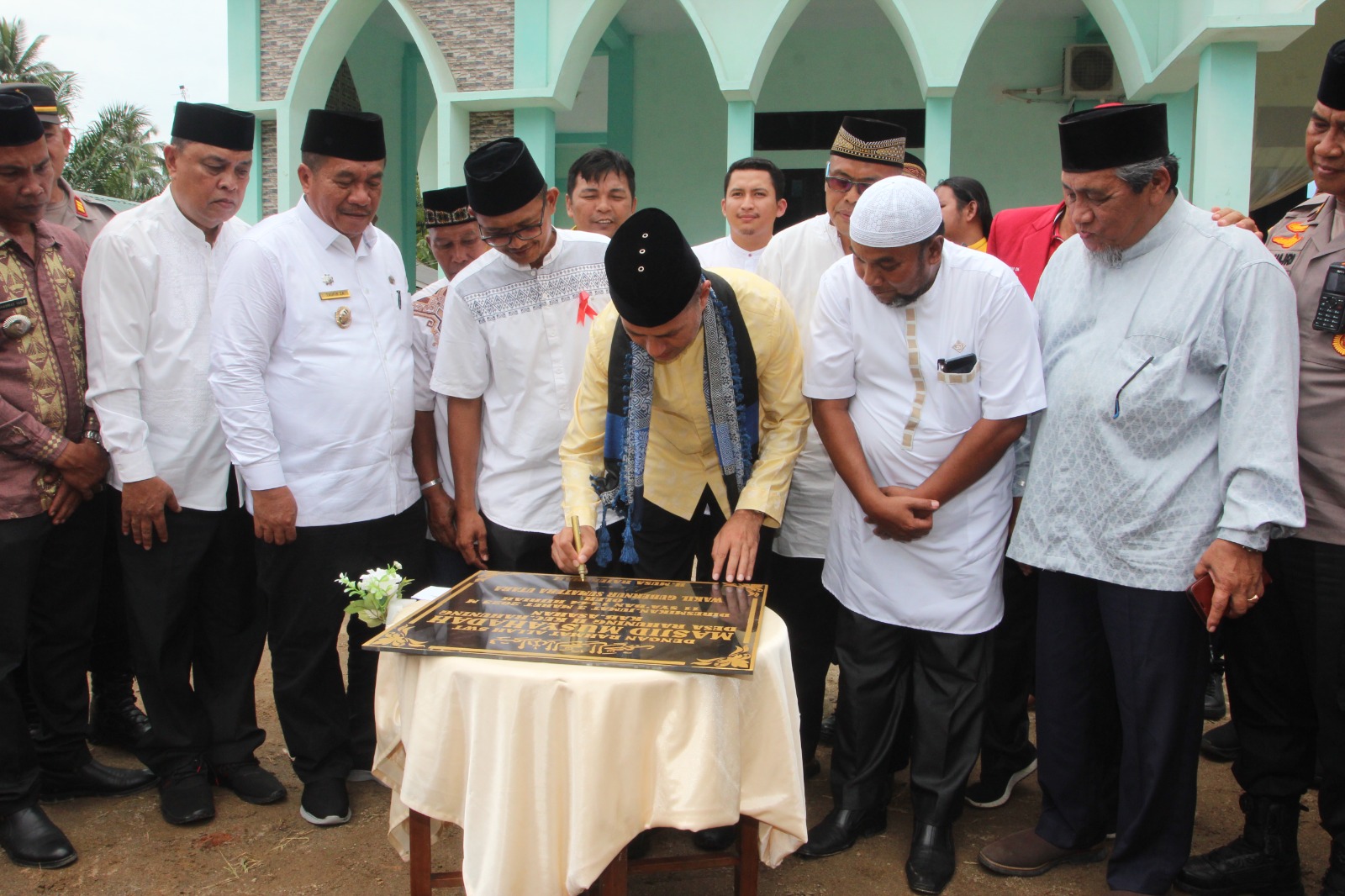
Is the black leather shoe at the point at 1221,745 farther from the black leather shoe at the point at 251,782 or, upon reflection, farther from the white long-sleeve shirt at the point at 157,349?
the white long-sleeve shirt at the point at 157,349

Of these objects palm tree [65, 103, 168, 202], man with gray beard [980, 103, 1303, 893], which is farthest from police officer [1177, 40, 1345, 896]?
palm tree [65, 103, 168, 202]

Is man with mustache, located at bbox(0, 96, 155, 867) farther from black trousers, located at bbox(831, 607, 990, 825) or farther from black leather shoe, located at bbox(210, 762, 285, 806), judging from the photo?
black trousers, located at bbox(831, 607, 990, 825)

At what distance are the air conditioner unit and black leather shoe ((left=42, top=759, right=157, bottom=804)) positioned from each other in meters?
11.4

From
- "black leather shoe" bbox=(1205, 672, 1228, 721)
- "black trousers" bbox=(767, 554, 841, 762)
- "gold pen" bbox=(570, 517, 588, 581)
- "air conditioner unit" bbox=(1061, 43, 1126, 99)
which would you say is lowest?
"black leather shoe" bbox=(1205, 672, 1228, 721)

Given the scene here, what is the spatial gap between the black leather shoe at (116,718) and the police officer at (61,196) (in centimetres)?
169

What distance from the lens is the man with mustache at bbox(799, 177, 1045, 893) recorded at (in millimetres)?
2725

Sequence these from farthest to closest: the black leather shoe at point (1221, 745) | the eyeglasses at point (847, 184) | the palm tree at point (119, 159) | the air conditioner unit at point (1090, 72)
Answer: the palm tree at point (119, 159), the air conditioner unit at point (1090, 72), the black leather shoe at point (1221, 745), the eyeglasses at point (847, 184)

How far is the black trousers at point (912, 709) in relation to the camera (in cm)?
285

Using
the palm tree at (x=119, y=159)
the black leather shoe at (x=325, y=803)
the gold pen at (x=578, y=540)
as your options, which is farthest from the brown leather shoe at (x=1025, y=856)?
the palm tree at (x=119, y=159)

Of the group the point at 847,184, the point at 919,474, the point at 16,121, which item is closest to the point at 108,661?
the point at 16,121

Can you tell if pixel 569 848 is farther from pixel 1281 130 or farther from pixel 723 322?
pixel 1281 130

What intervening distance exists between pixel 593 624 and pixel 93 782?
84.0 inches

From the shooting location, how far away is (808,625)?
3412 mm

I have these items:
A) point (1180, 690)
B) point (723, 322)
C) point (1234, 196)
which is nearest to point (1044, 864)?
point (1180, 690)
